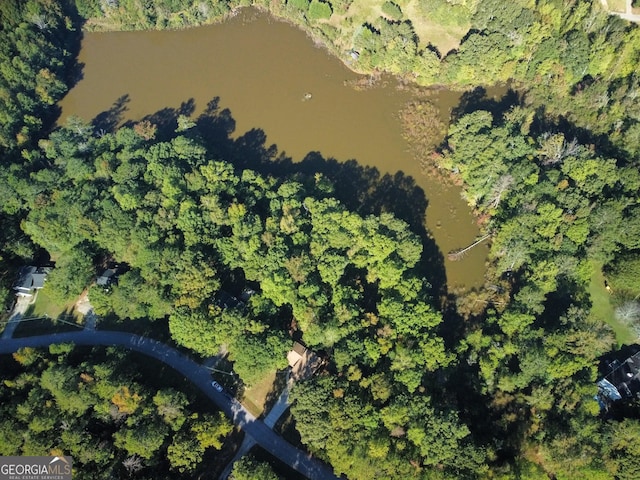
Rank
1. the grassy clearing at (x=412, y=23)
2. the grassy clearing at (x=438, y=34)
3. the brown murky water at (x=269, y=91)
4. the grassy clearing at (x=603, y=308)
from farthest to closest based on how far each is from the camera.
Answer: the grassy clearing at (x=412, y=23) < the grassy clearing at (x=438, y=34) < the brown murky water at (x=269, y=91) < the grassy clearing at (x=603, y=308)

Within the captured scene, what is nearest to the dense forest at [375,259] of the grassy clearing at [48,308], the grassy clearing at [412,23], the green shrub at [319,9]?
the grassy clearing at [412,23]

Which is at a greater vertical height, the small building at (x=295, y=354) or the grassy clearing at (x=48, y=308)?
the grassy clearing at (x=48, y=308)

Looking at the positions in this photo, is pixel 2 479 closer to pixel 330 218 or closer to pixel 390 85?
pixel 330 218

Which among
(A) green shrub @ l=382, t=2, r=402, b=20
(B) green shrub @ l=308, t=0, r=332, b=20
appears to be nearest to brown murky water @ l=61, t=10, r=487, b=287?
(B) green shrub @ l=308, t=0, r=332, b=20

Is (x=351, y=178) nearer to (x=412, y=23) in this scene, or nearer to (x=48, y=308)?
(x=412, y=23)

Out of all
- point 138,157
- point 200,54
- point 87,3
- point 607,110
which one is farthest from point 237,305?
point 87,3

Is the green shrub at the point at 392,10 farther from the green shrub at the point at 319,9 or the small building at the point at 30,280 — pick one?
the small building at the point at 30,280

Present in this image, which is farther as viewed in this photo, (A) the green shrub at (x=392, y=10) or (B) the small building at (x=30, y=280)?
(A) the green shrub at (x=392, y=10)

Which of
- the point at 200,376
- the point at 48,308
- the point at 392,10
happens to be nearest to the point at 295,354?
the point at 200,376
